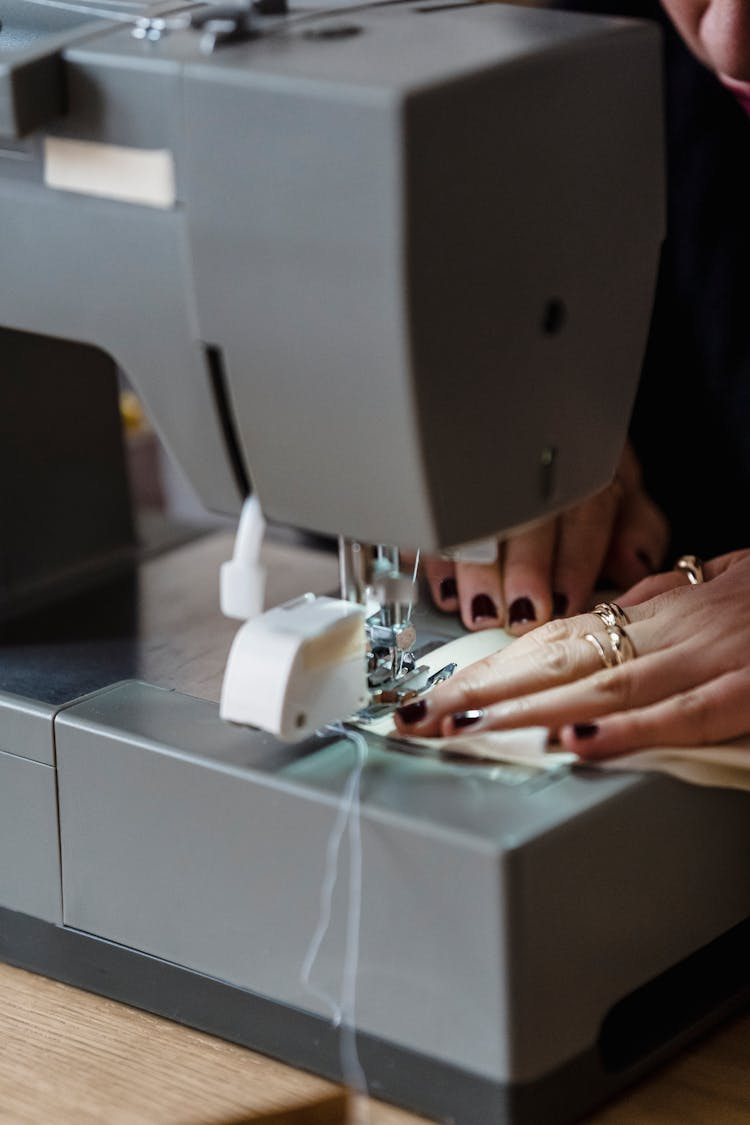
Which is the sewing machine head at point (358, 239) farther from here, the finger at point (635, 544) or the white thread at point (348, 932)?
the finger at point (635, 544)

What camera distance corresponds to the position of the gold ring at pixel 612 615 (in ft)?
3.14

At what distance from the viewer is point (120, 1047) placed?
2.99 ft

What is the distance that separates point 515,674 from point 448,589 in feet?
0.61

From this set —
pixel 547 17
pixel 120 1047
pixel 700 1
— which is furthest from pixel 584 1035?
pixel 700 1

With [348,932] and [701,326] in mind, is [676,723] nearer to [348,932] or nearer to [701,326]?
[348,932]

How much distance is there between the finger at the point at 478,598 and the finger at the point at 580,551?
0.17ft

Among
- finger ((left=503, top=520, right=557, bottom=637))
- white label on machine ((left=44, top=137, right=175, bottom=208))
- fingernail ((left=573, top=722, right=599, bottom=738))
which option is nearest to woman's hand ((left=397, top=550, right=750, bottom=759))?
fingernail ((left=573, top=722, right=599, bottom=738))

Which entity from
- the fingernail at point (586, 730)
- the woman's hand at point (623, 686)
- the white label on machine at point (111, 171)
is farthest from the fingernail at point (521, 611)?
the white label on machine at point (111, 171)

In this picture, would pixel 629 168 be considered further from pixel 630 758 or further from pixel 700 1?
pixel 700 1

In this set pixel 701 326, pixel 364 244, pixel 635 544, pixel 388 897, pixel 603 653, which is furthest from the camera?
pixel 701 326

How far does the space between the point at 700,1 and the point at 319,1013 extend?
0.85m

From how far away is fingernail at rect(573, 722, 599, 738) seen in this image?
861mm

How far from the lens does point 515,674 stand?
0.92 m

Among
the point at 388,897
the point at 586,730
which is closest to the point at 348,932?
the point at 388,897
